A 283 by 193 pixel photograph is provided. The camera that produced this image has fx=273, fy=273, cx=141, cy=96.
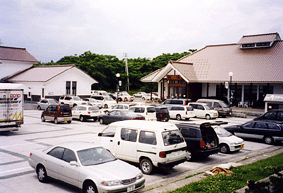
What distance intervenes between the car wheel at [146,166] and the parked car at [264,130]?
10521 millimetres

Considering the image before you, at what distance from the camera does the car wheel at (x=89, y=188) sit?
7812 millimetres

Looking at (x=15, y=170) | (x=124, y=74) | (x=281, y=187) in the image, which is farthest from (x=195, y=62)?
(x=281, y=187)

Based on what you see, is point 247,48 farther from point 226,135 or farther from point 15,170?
point 15,170

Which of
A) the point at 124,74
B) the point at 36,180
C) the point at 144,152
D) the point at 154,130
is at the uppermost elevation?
the point at 124,74

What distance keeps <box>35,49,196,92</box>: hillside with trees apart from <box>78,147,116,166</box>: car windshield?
56380mm

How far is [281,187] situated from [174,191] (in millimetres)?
3280

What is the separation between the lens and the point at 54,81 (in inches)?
1763

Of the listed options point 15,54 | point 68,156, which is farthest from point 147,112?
point 15,54

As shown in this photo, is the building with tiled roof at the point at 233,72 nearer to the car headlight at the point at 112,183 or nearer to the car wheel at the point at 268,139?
the car wheel at the point at 268,139

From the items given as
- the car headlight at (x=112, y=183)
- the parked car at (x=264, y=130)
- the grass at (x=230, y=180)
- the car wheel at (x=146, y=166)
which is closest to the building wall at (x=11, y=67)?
the parked car at (x=264, y=130)

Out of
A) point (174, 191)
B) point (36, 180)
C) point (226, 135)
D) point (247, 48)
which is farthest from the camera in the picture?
point (247, 48)

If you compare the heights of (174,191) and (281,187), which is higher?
(281,187)

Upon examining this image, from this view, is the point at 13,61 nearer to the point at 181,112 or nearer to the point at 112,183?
the point at 181,112

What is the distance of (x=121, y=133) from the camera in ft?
37.2
